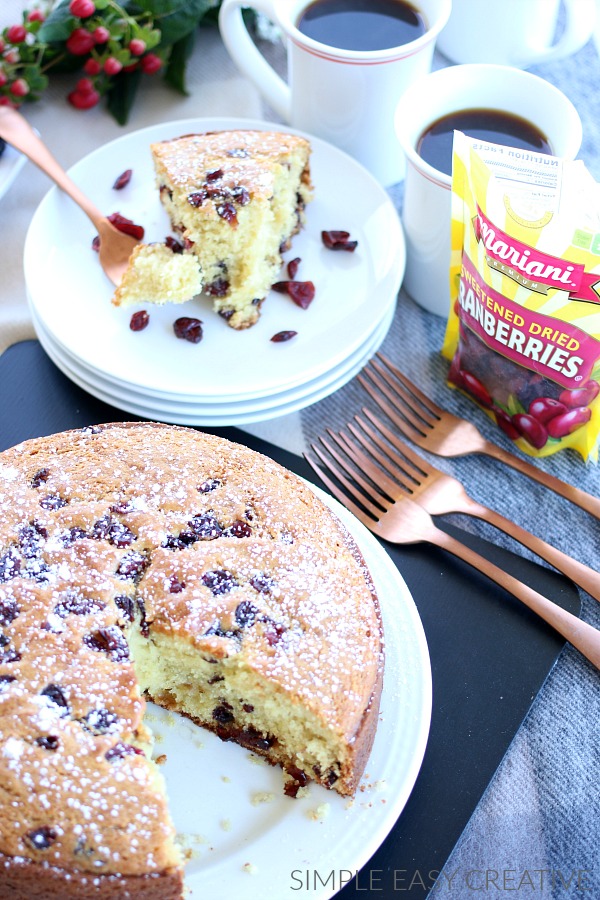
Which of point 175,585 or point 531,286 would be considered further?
point 531,286

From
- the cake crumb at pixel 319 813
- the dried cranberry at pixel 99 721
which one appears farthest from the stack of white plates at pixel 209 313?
the cake crumb at pixel 319 813

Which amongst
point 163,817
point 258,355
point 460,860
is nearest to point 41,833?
point 163,817

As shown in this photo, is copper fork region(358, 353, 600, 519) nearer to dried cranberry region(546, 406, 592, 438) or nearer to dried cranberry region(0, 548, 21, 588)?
dried cranberry region(546, 406, 592, 438)

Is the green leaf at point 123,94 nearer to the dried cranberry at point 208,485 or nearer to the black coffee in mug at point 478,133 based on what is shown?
the black coffee in mug at point 478,133

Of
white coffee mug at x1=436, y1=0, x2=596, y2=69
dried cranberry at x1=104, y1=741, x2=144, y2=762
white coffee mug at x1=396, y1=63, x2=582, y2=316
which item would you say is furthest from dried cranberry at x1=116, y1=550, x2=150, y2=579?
white coffee mug at x1=436, y1=0, x2=596, y2=69

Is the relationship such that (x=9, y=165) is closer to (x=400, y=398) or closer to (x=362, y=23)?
(x=362, y=23)

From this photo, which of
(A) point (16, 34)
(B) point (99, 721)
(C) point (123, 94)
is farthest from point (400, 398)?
(A) point (16, 34)
